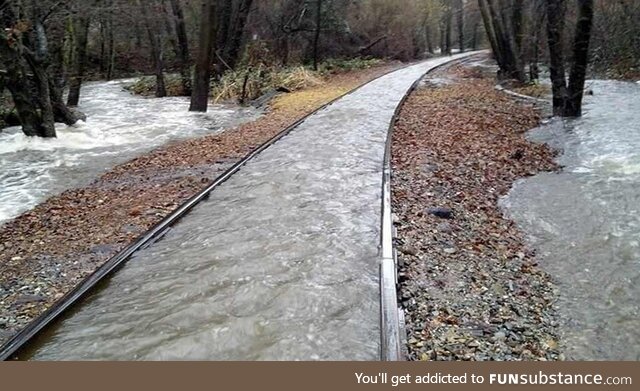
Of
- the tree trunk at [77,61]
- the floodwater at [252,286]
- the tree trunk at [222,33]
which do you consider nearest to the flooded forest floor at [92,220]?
the floodwater at [252,286]

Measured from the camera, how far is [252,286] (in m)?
4.99

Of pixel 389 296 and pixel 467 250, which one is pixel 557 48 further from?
pixel 389 296

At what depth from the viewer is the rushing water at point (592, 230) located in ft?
14.7

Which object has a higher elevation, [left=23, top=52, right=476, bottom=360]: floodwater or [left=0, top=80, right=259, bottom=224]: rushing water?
[left=0, top=80, right=259, bottom=224]: rushing water

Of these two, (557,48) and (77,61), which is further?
(77,61)

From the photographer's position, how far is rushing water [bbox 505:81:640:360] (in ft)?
14.7

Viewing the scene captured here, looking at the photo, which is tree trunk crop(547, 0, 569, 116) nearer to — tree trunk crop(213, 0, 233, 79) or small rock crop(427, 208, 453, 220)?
small rock crop(427, 208, 453, 220)

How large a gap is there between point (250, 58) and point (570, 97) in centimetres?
1418

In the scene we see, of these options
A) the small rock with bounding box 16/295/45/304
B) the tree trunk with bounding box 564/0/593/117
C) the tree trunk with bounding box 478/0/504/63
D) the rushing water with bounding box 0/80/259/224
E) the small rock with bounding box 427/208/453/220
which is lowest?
the small rock with bounding box 16/295/45/304

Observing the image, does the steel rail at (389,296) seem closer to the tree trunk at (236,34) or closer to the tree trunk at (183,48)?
the tree trunk at (183,48)

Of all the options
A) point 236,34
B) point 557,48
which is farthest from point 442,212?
point 236,34

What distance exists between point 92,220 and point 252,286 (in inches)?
124

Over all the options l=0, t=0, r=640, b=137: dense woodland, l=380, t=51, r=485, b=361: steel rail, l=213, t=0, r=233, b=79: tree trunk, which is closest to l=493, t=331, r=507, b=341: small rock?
l=380, t=51, r=485, b=361: steel rail

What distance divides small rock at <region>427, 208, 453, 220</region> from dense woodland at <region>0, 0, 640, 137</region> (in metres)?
7.98
